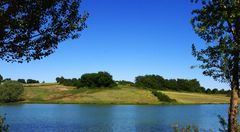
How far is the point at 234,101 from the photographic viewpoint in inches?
733


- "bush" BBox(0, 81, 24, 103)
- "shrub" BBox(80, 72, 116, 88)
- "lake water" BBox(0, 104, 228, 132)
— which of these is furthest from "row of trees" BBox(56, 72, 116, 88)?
"lake water" BBox(0, 104, 228, 132)

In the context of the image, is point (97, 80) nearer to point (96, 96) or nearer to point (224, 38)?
point (96, 96)

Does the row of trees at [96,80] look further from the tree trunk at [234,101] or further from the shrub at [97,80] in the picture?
the tree trunk at [234,101]

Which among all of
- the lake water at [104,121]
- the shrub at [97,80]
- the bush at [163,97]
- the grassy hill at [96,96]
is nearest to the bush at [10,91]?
the grassy hill at [96,96]

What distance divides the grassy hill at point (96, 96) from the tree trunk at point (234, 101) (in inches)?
5294

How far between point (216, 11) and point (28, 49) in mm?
10057

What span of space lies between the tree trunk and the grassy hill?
13448 cm

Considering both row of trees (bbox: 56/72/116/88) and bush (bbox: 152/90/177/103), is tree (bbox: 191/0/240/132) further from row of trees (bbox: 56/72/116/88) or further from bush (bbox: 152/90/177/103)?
row of trees (bbox: 56/72/116/88)

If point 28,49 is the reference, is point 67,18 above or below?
above

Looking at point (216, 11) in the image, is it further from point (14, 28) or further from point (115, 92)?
point (115, 92)

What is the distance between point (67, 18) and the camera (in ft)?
67.7

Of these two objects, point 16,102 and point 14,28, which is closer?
point 14,28

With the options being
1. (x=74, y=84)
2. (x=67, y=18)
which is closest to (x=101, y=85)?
(x=74, y=84)

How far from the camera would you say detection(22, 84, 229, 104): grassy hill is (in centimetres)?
15512
